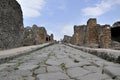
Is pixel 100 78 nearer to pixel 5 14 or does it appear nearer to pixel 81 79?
pixel 81 79

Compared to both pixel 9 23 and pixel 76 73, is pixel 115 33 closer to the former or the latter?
pixel 9 23

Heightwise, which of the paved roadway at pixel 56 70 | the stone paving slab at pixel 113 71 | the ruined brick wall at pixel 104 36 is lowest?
the paved roadway at pixel 56 70

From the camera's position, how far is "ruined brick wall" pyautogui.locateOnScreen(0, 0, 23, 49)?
9781 mm

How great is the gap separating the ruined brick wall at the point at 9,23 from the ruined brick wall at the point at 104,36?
5475 mm

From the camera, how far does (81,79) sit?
2.70 meters

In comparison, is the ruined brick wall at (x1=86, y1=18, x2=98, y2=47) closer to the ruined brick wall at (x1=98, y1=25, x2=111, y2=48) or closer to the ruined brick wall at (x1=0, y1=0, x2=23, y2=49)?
the ruined brick wall at (x1=98, y1=25, x2=111, y2=48)

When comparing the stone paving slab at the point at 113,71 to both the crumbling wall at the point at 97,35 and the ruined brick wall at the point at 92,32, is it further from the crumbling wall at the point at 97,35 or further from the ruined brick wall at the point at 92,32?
the ruined brick wall at the point at 92,32

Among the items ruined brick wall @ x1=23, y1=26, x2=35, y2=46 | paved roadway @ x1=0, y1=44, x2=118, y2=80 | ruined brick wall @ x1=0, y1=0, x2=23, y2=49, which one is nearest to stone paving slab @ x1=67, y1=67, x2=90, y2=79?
paved roadway @ x1=0, y1=44, x2=118, y2=80

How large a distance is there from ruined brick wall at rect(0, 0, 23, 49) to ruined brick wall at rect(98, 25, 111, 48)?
18.0 ft

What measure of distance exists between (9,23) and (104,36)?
5776 millimetres

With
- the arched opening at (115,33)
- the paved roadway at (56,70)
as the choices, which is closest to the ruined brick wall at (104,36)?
the paved roadway at (56,70)

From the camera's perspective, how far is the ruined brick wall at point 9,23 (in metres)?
9.78

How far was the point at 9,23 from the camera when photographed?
36.7 feet

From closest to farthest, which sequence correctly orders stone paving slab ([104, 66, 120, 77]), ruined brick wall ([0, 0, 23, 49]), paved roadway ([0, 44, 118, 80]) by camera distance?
stone paving slab ([104, 66, 120, 77]) → paved roadway ([0, 44, 118, 80]) → ruined brick wall ([0, 0, 23, 49])
